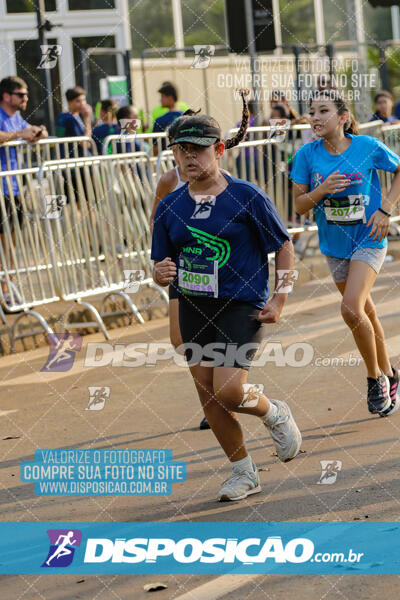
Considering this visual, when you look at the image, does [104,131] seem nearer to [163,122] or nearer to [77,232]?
[163,122]

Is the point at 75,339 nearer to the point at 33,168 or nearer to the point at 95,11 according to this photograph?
the point at 33,168

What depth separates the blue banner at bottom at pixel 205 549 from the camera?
4.32 meters

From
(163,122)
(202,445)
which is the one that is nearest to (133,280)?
(163,122)

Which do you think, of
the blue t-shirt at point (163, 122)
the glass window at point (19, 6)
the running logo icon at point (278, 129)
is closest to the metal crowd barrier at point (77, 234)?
the running logo icon at point (278, 129)

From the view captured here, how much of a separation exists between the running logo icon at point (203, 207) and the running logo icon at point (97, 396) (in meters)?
2.51

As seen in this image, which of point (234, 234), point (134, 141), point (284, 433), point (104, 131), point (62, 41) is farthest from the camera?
point (62, 41)

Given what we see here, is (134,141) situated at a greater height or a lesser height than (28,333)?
greater

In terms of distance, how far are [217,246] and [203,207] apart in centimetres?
18

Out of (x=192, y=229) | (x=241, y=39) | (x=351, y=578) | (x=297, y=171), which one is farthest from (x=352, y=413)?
(x=241, y=39)

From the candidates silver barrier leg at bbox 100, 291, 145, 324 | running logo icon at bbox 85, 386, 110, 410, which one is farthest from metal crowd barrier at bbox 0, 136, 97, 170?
running logo icon at bbox 85, 386, 110, 410

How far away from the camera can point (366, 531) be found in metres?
4.60

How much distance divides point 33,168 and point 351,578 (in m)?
6.45

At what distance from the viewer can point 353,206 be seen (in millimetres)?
6684

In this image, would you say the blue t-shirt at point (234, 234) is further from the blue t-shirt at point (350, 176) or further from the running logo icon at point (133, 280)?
the running logo icon at point (133, 280)
